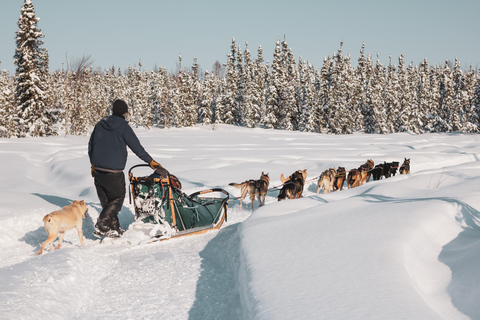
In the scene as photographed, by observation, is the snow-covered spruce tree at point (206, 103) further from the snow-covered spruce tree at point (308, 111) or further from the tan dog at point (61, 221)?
the tan dog at point (61, 221)

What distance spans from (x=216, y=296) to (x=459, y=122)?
166ft

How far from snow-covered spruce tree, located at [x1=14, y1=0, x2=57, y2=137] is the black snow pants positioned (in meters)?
25.6

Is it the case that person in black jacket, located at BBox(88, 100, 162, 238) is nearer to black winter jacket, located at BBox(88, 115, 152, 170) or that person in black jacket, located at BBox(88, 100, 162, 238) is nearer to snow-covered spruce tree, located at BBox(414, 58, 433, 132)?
black winter jacket, located at BBox(88, 115, 152, 170)

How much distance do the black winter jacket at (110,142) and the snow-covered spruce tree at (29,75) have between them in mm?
25544

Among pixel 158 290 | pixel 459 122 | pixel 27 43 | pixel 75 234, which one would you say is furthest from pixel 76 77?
pixel 459 122

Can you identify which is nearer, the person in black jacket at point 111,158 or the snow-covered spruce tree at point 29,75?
the person in black jacket at point 111,158

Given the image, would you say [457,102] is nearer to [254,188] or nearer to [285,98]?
[285,98]

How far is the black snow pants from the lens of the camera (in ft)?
15.5

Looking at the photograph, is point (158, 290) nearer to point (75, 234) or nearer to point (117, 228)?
point (117, 228)

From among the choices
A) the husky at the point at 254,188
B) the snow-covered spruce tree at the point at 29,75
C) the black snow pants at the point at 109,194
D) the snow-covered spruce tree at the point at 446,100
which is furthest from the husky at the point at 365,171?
the snow-covered spruce tree at the point at 446,100

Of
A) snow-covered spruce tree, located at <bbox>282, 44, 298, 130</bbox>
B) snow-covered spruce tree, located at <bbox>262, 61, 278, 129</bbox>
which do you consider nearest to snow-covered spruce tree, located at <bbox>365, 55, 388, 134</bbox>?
snow-covered spruce tree, located at <bbox>282, 44, 298, 130</bbox>

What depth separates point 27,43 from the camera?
26.3 meters

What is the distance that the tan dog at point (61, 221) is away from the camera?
4.12m

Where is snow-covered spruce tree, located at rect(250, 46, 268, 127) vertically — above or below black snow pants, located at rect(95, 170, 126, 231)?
above
